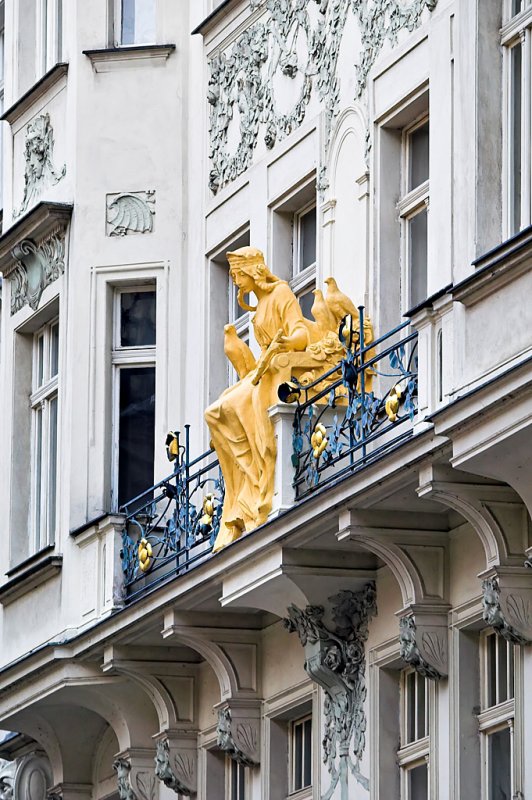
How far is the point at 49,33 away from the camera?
2531 centimetres

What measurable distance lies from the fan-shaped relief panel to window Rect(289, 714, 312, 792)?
120 inches

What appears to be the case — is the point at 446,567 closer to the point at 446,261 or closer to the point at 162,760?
the point at 446,261

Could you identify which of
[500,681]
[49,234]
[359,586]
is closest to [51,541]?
[49,234]

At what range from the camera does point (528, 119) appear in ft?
56.7

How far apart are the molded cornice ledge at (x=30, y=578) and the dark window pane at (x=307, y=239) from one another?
3.34 metres

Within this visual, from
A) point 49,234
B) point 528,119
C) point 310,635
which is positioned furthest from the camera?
point 49,234

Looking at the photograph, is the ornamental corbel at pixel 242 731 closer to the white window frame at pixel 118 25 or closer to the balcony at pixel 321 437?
the balcony at pixel 321 437

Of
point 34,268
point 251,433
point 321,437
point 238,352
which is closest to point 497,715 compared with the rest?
point 321,437

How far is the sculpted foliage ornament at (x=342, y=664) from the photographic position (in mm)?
19344

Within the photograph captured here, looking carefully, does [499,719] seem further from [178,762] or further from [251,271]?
[178,762]

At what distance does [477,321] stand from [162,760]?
6778 mm

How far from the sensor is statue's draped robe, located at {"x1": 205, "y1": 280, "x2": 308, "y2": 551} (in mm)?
19594

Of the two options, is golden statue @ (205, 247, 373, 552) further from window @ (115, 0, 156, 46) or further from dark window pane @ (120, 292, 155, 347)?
window @ (115, 0, 156, 46)

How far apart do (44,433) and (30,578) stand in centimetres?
145
